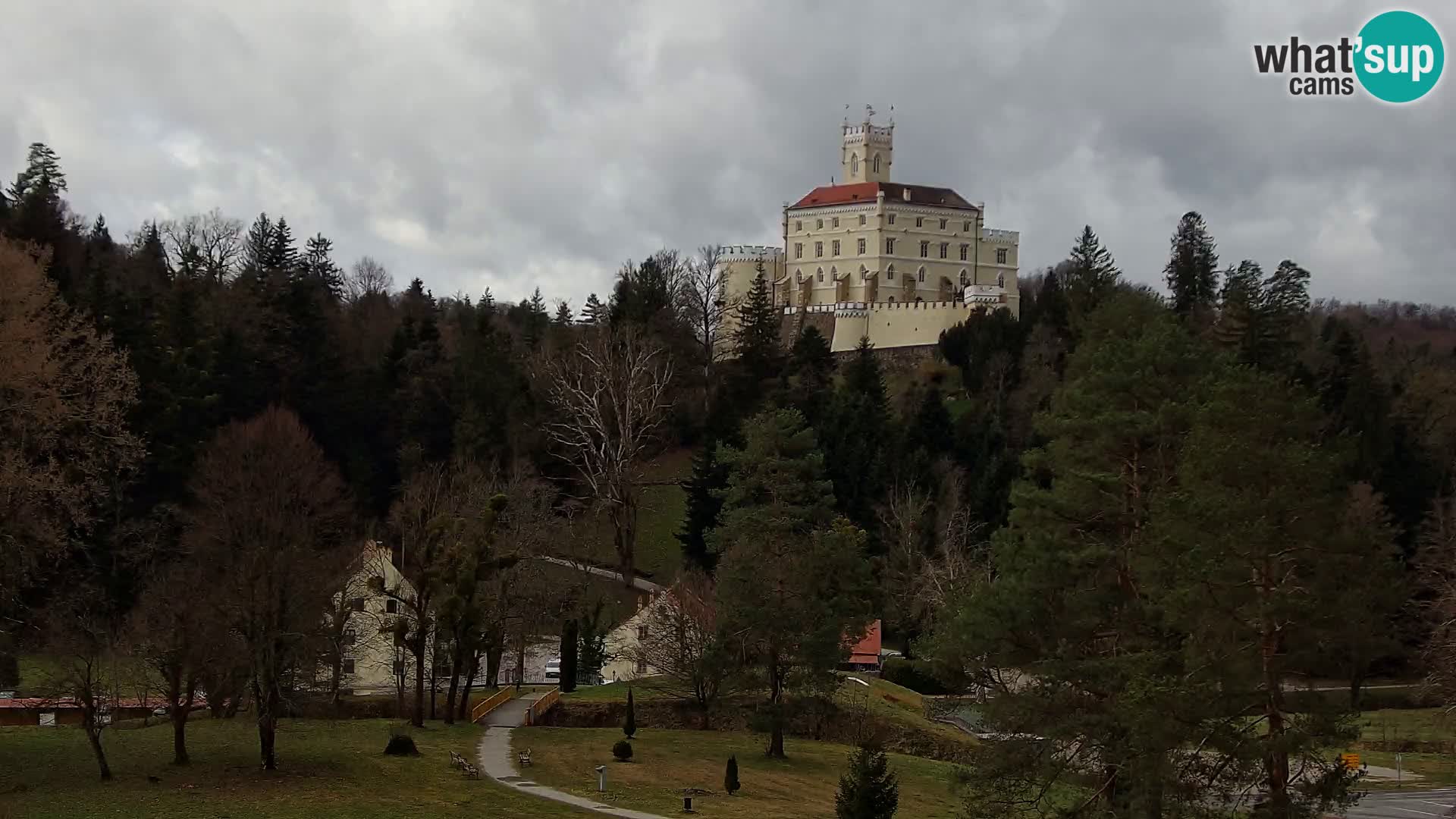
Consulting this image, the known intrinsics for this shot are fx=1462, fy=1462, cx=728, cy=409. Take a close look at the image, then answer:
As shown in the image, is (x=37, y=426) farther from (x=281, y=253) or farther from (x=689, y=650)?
(x=281, y=253)

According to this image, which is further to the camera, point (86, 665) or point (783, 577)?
point (783, 577)

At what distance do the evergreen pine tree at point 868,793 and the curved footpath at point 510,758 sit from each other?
4.83 meters

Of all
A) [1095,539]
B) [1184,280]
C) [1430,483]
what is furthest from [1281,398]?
[1184,280]

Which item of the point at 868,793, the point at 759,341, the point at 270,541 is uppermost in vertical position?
the point at 759,341

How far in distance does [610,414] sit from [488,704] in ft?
94.3

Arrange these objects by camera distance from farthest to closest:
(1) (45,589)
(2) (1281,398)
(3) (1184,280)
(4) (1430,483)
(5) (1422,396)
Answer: (3) (1184,280)
(5) (1422,396)
(4) (1430,483)
(1) (45,589)
(2) (1281,398)

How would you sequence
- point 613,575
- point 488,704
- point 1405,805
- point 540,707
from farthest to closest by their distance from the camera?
1. point 613,575
2. point 488,704
3. point 540,707
4. point 1405,805

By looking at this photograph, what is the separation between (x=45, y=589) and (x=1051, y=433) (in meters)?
33.3

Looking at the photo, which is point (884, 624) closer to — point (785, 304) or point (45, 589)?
point (45, 589)

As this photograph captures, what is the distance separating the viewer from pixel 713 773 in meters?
35.6

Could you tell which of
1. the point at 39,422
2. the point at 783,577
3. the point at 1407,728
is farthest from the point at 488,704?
the point at 1407,728

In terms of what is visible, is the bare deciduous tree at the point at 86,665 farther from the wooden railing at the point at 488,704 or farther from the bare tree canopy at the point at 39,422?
the wooden railing at the point at 488,704

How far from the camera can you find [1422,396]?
248ft

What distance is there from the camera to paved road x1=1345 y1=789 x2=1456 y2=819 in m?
34.5
